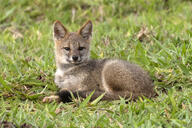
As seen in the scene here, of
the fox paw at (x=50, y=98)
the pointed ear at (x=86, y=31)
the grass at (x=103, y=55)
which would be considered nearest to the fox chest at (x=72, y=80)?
the grass at (x=103, y=55)

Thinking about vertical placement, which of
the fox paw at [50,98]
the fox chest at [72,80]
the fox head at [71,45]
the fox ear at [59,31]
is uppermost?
the fox ear at [59,31]

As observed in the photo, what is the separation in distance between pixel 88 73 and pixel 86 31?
3.07 feet

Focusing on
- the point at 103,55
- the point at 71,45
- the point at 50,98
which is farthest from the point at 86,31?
the point at 50,98

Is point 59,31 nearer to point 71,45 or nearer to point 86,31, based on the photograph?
point 71,45

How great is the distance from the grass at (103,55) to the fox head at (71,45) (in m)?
0.54

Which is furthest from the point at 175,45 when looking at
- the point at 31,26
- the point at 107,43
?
the point at 31,26

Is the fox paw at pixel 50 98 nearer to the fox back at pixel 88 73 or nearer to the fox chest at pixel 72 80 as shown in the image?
the fox back at pixel 88 73

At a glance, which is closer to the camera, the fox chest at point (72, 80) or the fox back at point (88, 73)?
the fox back at point (88, 73)

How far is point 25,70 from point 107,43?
6.41 feet

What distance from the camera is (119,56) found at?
7.82 metres

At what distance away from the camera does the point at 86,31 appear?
23.8 feet

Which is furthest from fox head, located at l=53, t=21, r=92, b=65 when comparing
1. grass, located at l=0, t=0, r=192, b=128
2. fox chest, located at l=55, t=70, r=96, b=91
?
grass, located at l=0, t=0, r=192, b=128

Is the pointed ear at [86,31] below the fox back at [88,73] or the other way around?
the other way around

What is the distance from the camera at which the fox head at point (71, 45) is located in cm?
687
